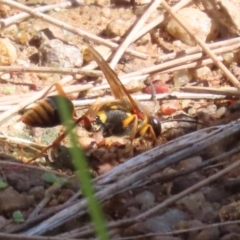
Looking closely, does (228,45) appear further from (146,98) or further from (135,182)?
(135,182)

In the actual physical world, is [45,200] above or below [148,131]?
below

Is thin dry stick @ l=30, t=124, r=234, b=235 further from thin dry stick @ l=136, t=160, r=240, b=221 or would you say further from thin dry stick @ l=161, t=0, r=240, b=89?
thin dry stick @ l=161, t=0, r=240, b=89

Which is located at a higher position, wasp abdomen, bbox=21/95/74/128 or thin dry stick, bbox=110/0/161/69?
thin dry stick, bbox=110/0/161/69

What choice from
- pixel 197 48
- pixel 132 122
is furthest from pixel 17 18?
pixel 197 48

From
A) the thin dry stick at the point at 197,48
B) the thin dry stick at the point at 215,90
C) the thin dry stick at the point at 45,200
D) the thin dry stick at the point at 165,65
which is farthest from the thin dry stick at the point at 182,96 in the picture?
the thin dry stick at the point at 45,200

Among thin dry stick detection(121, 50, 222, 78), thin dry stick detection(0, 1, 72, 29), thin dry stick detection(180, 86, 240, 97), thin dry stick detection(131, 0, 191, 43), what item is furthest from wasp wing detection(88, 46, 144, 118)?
thin dry stick detection(0, 1, 72, 29)

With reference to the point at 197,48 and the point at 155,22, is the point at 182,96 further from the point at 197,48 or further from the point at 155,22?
the point at 155,22
